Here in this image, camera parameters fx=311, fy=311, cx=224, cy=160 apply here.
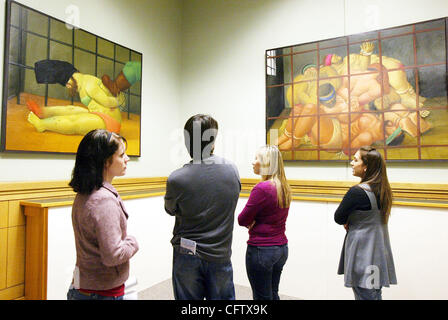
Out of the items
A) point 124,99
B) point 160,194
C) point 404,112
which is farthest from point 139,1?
point 404,112

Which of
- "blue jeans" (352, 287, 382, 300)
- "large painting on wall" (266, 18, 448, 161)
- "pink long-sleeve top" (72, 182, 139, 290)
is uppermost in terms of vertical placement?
"large painting on wall" (266, 18, 448, 161)

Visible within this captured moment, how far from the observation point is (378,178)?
1808mm

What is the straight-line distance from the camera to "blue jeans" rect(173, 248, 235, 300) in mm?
→ 1550

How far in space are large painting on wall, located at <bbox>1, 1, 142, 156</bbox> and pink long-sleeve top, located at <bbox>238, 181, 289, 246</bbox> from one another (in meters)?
1.48

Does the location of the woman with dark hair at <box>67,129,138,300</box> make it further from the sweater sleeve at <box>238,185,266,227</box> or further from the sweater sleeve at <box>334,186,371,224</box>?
the sweater sleeve at <box>334,186,371,224</box>

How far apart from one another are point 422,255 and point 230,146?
6.26ft

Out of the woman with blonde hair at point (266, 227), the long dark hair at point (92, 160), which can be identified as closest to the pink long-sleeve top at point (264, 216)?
the woman with blonde hair at point (266, 227)

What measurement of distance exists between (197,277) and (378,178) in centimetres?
116

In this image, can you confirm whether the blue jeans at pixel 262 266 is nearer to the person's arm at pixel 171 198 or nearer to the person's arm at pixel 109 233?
the person's arm at pixel 171 198

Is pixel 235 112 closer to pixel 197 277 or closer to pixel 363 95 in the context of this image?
pixel 363 95

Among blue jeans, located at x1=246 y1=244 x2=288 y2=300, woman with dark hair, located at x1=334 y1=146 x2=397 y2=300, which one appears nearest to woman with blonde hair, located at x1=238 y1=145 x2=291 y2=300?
blue jeans, located at x1=246 y1=244 x2=288 y2=300

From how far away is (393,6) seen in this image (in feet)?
8.17

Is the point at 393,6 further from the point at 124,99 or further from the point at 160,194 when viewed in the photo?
the point at 160,194

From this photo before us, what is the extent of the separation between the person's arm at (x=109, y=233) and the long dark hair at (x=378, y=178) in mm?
1401
